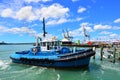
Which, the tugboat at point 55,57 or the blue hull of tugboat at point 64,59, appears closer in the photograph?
the blue hull of tugboat at point 64,59

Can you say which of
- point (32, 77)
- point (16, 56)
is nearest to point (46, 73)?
point (32, 77)

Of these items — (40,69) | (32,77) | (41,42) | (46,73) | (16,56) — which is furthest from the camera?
(16,56)

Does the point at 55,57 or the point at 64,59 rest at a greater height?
the point at 55,57

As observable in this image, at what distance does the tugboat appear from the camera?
24375 millimetres

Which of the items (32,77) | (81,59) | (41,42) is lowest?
(32,77)

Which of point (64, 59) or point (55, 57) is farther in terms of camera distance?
point (55, 57)

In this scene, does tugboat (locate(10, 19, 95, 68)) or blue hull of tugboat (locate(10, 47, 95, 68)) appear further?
tugboat (locate(10, 19, 95, 68))

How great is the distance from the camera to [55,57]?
25.1 metres

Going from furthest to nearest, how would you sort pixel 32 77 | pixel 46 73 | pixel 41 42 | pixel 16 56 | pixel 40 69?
pixel 16 56 < pixel 41 42 < pixel 40 69 < pixel 46 73 < pixel 32 77

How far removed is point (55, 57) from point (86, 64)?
11.7 feet

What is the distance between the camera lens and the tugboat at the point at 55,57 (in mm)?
24375

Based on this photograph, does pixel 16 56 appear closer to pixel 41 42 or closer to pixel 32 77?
pixel 41 42

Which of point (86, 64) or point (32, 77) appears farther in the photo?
point (86, 64)

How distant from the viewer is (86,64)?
25.3 m
